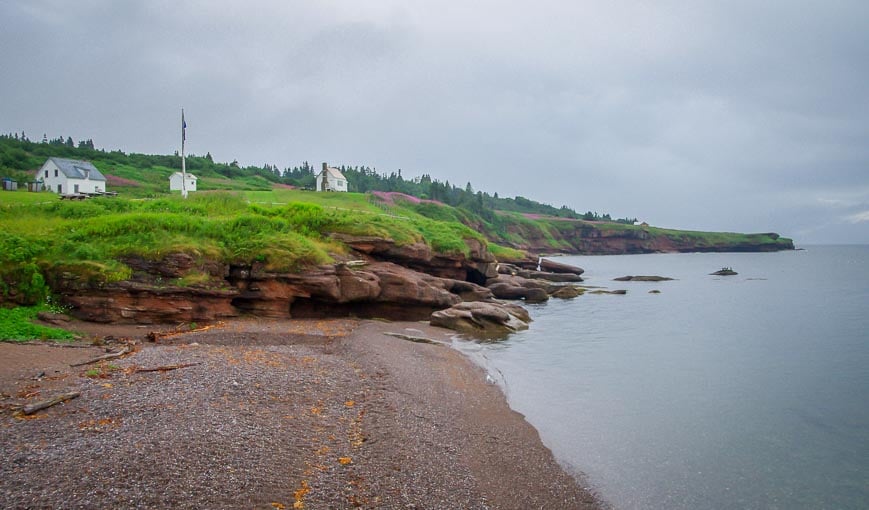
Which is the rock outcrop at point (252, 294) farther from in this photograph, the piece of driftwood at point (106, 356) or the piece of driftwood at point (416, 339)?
the piece of driftwood at point (106, 356)

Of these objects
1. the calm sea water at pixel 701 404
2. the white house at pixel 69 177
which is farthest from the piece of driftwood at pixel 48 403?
the white house at pixel 69 177

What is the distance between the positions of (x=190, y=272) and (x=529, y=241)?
399 ft

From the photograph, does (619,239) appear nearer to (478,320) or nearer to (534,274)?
(534,274)

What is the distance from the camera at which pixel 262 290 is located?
925 inches

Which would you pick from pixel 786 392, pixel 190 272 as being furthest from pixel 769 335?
pixel 190 272

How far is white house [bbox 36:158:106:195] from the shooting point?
4931 cm

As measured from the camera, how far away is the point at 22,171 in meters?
58.8

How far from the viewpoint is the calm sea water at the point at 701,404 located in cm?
1048

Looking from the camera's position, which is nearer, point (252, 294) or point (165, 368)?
point (165, 368)

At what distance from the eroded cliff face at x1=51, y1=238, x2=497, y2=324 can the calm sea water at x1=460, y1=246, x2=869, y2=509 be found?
6862 mm

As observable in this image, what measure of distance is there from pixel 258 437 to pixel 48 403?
4429 mm

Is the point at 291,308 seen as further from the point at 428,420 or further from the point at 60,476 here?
the point at 60,476

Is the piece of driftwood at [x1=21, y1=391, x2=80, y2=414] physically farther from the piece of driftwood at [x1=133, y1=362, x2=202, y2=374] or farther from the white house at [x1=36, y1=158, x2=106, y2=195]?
the white house at [x1=36, y1=158, x2=106, y2=195]

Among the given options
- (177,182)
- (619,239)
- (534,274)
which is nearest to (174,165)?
(177,182)
